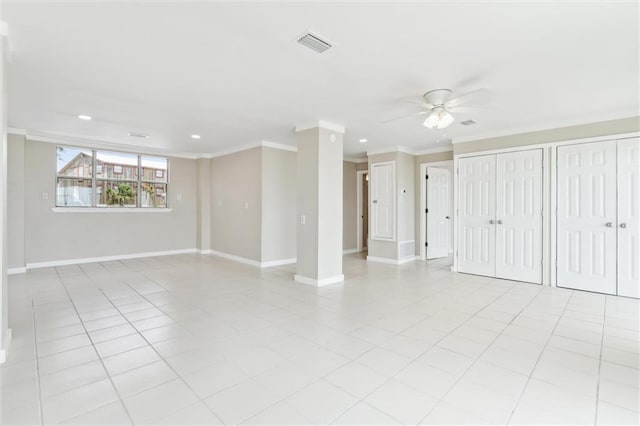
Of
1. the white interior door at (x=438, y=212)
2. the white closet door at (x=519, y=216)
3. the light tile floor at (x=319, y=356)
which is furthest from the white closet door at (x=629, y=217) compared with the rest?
the white interior door at (x=438, y=212)

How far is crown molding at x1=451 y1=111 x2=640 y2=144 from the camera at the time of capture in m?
4.22

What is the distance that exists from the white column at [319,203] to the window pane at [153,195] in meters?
4.22

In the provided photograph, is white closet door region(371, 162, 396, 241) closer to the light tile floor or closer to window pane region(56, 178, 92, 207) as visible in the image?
the light tile floor

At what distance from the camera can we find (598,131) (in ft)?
14.3

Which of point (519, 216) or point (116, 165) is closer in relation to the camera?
point (519, 216)

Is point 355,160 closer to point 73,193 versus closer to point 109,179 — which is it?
point 109,179

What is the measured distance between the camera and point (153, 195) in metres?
7.39

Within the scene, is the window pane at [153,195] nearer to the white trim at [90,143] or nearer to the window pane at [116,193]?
the window pane at [116,193]

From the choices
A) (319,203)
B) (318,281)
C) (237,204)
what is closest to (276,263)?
(237,204)

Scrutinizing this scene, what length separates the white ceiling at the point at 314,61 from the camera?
2094 millimetres

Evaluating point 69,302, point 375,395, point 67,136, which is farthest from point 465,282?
point 67,136

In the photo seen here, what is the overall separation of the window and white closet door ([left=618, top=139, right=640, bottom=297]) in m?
8.36

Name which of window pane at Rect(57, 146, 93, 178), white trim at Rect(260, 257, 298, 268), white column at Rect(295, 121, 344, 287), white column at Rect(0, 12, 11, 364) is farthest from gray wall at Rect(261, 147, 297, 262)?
white column at Rect(0, 12, 11, 364)

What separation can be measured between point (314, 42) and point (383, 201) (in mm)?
4758
